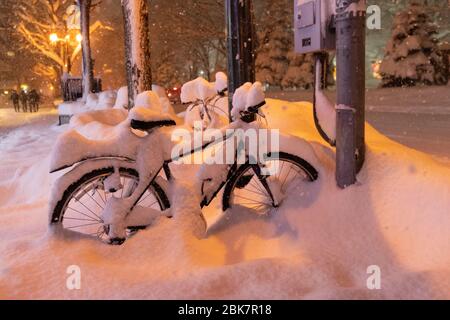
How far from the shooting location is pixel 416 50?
28031mm

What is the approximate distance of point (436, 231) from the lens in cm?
360

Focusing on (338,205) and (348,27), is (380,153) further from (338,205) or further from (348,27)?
(348,27)

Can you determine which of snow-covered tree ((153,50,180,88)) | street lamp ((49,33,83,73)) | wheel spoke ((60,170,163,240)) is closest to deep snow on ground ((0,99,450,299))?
wheel spoke ((60,170,163,240))

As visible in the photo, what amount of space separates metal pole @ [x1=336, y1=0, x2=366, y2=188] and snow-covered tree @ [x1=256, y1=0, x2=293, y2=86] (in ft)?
116

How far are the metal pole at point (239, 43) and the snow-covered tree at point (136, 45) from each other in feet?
10.5

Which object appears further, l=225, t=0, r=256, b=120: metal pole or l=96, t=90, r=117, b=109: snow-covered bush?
l=96, t=90, r=117, b=109: snow-covered bush

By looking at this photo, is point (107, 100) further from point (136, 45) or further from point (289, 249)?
point (289, 249)

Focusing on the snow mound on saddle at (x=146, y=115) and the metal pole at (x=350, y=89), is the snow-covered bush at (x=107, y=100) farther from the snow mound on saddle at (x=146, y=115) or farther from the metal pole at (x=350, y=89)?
the metal pole at (x=350, y=89)

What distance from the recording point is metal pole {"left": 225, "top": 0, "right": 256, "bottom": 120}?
575 centimetres

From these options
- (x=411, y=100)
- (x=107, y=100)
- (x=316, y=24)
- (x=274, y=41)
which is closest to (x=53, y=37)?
(x=107, y=100)

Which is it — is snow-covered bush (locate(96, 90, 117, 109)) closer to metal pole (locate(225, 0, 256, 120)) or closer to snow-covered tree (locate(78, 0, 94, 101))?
snow-covered tree (locate(78, 0, 94, 101))

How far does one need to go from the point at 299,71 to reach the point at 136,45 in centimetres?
3240

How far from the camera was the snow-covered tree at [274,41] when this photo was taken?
3919cm

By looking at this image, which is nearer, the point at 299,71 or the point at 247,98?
the point at 247,98
